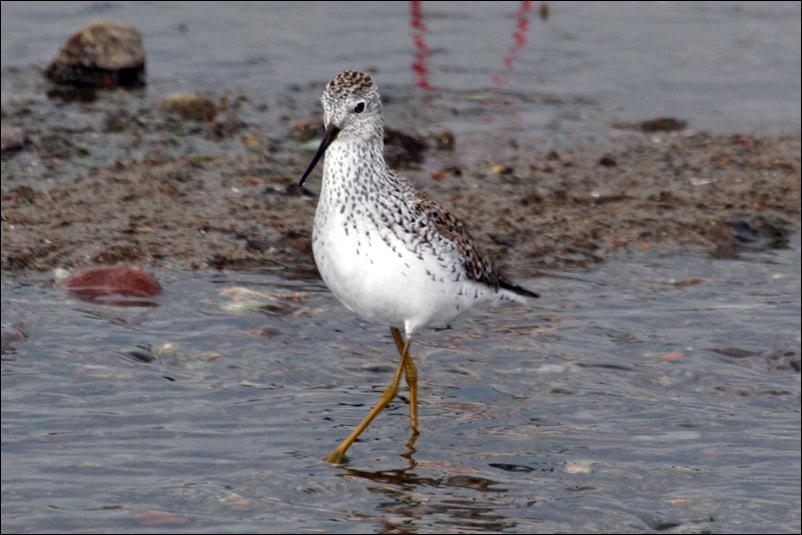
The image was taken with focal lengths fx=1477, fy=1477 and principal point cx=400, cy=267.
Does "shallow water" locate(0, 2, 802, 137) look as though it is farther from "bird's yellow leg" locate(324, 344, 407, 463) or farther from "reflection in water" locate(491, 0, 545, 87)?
"bird's yellow leg" locate(324, 344, 407, 463)

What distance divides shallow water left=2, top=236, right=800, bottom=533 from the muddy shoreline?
1.66 feet

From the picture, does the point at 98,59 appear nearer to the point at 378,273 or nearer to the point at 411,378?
the point at 411,378

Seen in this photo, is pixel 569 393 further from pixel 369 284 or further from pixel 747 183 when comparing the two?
pixel 747 183

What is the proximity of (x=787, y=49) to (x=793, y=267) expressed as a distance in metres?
6.16

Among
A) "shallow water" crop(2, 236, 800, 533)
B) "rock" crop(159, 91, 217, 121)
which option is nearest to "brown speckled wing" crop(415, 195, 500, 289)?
"shallow water" crop(2, 236, 800, 533)

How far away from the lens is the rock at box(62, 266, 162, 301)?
8.95 meters

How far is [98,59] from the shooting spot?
43.5 ft

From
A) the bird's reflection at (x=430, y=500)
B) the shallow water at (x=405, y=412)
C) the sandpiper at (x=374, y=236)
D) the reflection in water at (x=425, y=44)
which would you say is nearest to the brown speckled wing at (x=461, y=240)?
the sandpiper at (x=374, y=236)

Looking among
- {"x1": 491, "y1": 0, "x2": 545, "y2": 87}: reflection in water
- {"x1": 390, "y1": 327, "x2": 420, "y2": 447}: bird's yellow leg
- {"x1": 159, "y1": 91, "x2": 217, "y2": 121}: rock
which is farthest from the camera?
{"x1": 491, "y1": 0, "x2": 545, "y2": 87}: reflection in water

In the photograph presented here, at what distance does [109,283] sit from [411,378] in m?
2.16

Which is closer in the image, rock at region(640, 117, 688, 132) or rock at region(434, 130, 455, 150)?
rock at region(434, 130, 455, 150)

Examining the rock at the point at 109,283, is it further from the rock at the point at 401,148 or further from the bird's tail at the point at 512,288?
the rock at the point at 401,148

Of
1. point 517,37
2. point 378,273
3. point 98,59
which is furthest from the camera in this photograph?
point 517,37

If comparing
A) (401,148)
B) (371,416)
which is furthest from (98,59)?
(371,416)
